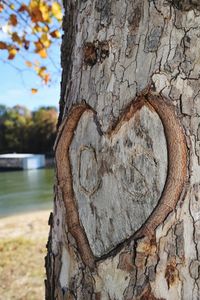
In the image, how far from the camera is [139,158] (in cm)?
109

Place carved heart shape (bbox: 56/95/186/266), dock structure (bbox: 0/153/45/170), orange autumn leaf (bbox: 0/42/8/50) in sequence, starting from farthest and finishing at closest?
1. dock structure (bbox: 0/153/45/170)
2. orange autumn leaf (bbox: 0/42/8/50)
3. carved heart shape (bbox: 56/95/186/266)

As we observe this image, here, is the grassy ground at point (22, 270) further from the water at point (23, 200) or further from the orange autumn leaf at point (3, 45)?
the water at point (23, 200)

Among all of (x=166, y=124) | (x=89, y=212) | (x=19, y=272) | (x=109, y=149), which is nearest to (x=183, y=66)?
(x=166, y=124)

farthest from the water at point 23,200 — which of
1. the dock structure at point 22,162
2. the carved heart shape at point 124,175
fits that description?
the dock structure at point 22,162

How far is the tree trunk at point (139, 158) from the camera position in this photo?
1071 millimetres

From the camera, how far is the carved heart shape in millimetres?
1065

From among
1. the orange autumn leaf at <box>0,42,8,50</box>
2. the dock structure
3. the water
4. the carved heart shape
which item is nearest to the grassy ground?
the orange autumn leaf at <box>0,42,8,50</box>

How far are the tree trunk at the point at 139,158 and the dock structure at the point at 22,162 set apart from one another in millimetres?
41253

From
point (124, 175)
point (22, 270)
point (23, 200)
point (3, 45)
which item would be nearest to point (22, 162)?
point (23, 200)

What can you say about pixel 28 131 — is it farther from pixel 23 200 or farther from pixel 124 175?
pixel 124 175

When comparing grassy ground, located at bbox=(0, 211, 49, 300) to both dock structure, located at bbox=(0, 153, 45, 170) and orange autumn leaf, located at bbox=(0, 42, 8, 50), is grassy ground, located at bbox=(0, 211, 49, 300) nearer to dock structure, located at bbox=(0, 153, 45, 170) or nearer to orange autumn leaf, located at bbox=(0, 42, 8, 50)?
orange autumn leaf, located at bbox=(0, 42, 8, 50)

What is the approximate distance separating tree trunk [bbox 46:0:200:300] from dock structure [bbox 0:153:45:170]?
41.3 m

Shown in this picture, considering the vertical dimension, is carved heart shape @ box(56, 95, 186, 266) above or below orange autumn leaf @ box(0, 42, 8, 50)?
below

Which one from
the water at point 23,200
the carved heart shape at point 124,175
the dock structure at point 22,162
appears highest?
the carved heart shape at point 124,175
